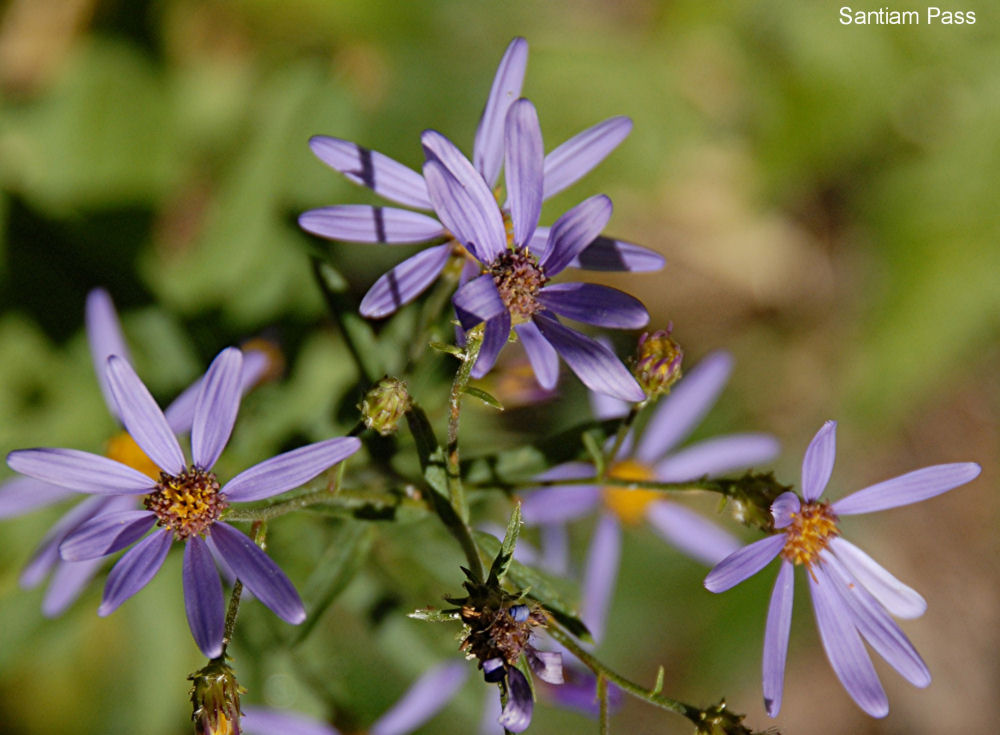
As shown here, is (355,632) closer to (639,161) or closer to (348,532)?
(348,532)

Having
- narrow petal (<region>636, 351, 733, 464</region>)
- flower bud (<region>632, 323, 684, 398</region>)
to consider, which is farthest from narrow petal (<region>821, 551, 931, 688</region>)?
narrow petal (<region>636, 351, 733, 464</region>)

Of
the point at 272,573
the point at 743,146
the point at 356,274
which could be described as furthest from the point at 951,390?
the point at 272,573

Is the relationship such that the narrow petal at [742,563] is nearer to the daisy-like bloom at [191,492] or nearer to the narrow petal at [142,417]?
the daisy-like bloom at [191,492]

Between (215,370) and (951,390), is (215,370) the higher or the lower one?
the lower one

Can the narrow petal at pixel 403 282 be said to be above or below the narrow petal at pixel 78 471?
above

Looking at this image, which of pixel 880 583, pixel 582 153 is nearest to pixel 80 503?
pixel 582 153

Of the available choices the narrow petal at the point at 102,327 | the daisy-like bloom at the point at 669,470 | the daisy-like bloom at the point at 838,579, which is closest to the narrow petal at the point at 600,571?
the daisy-like bloom at the point at 669,470
